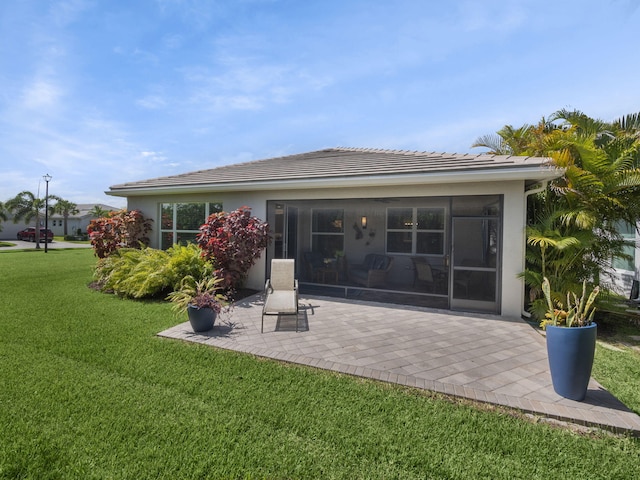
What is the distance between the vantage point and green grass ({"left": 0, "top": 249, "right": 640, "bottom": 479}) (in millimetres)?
2617

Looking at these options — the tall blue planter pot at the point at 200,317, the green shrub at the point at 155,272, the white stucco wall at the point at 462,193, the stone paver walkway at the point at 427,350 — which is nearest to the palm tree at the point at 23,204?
the green shrub at the point at 155,272

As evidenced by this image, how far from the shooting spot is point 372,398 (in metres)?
3.68

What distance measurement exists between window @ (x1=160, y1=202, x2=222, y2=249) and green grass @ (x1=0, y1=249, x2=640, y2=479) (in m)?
6.98

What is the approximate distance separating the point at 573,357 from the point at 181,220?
1167 cm

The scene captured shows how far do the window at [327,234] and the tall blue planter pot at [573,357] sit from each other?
8.48 m

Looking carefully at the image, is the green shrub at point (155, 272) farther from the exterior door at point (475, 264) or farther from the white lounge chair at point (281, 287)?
the exterior door at point (475, 264)

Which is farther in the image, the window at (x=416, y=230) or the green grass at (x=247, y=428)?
the window at (x=416, y=230)

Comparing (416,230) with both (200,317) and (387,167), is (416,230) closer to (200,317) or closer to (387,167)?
(387,167)

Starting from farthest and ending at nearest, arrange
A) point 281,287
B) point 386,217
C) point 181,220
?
point 181,220 < point 386,217 < point 281,287

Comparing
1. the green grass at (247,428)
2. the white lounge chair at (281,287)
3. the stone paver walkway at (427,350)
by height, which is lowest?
the green grass at (247,428)

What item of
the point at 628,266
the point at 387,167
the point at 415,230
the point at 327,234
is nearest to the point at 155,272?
the point at 327,234

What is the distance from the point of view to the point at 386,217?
11.4 meters

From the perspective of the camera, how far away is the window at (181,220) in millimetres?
11416

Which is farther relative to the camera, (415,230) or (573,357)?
(415,230)
